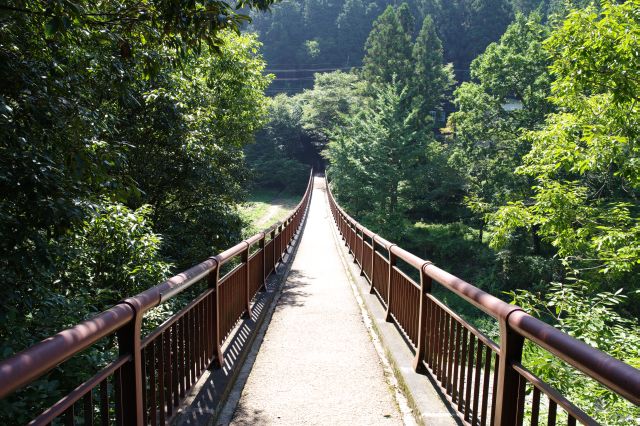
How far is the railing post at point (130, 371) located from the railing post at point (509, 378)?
193 centimetres

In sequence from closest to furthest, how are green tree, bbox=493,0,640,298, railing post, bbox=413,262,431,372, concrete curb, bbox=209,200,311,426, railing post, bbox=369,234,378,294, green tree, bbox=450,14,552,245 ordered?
concrete curb, bbox=209,200,311,426 < railing post, bbox=413,262,431,372 < railing post, bbox=369,234,378,294 < green tree, bbox=493,0,640,298 < green tree, bbox=450,14,552,245

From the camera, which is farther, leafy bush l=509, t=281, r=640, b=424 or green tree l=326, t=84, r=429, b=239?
green tree l=326, t=84, r=429, b=239

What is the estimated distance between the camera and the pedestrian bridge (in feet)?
6.35

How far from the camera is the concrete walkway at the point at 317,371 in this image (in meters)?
3.93

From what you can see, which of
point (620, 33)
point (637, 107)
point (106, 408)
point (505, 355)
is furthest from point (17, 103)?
point (637, 107)

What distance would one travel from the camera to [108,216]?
629 cm

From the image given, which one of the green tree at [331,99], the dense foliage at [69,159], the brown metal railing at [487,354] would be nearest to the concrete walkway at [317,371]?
the brown metal railing at [487,354]

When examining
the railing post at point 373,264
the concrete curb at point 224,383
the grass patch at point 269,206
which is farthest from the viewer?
the grass patch at point 269,206

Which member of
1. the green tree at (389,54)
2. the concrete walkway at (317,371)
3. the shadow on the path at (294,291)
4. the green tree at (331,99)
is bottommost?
the shadow on the path at (294,291)

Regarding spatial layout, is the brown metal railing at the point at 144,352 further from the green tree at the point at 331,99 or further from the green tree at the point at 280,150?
the green tree at the point at 280,150

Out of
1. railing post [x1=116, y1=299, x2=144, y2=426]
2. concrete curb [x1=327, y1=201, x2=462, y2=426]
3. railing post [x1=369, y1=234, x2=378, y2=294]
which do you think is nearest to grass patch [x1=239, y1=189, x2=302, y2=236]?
railing post [x1=369, y1=234, x2=378, y2=294]

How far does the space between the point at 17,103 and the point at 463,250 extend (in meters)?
31.8

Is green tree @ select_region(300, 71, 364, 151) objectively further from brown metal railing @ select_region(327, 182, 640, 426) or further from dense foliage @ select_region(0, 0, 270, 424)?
brown metal railing @ select_region(327, 182, 640, 426)

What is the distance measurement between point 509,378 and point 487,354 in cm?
31
